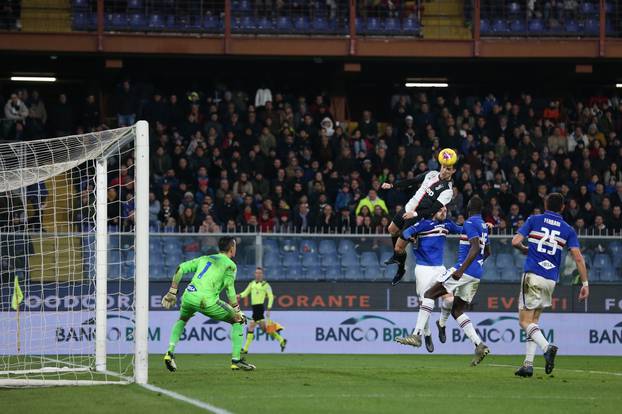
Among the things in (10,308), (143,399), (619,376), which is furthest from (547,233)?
(10,308)

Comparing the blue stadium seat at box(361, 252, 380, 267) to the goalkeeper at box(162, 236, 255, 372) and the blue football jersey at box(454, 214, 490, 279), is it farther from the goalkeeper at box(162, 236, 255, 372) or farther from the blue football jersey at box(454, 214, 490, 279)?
the goalkeeper at box(162, 236, 255, 372)

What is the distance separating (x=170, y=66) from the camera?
1439 inches

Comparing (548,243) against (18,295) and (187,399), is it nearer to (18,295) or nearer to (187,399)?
(187,399)

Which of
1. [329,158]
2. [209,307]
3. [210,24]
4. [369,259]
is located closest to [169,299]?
[209,307]

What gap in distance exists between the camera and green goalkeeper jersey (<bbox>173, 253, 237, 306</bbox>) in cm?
1577

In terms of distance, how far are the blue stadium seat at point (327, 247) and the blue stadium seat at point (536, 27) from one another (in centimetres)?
1191

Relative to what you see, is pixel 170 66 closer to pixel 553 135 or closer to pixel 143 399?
pixel 553 135

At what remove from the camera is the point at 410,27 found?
34.0m

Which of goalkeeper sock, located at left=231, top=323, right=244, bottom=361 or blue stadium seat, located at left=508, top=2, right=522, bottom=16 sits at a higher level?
blue stadium seat, located at left=508, top=2, right=522, bottom=16

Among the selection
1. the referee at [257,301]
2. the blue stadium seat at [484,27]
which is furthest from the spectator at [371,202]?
the blue stadium seat at [484,27]

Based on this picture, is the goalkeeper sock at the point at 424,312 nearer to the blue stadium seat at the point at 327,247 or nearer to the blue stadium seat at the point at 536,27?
the blue stadium seat at the point at 327,247

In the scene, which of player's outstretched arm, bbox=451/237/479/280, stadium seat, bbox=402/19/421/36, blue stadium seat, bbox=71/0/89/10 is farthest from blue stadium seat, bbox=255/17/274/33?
player's outstretched arm, bbox=451/237/479/280

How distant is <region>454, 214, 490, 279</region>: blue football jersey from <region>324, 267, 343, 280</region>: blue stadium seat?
29.2 ft

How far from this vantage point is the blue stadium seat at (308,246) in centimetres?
2589
